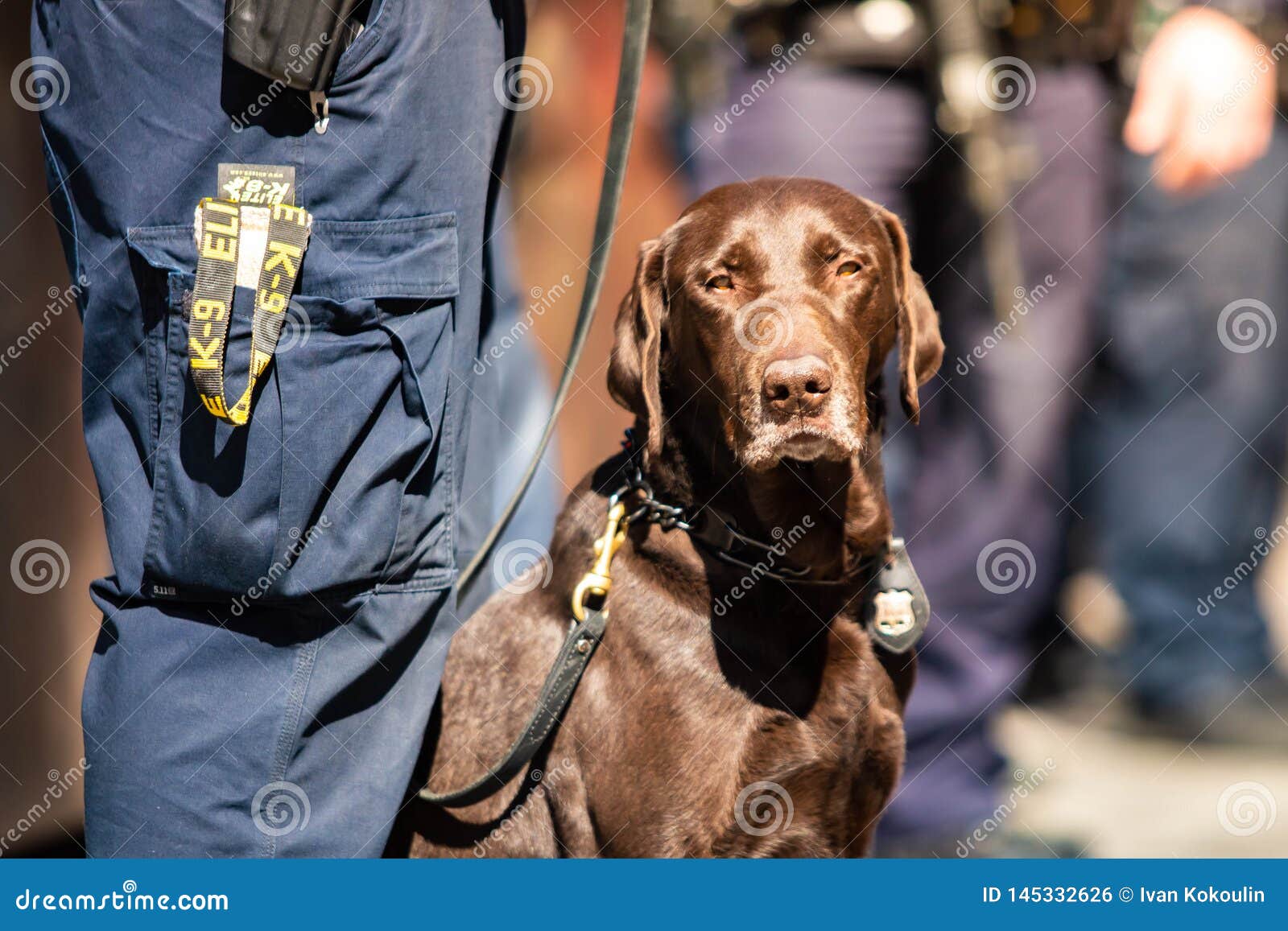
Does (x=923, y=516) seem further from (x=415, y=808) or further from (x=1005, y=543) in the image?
(x=415, y=808)

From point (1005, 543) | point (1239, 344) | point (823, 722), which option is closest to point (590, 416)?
point (1005, 543)

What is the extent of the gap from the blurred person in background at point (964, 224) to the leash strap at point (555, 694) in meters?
1.55

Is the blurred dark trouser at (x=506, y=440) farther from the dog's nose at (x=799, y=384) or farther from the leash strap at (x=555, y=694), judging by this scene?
the dog's nose at (x=799, y=384)

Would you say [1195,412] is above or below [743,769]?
above

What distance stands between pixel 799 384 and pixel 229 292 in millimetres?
958

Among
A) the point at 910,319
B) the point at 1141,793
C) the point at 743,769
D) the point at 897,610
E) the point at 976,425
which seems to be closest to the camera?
the point at 743,769

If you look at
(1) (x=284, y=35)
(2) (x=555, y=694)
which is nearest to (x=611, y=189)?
(1) (x=284, y=35)

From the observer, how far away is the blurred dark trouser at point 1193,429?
367cm

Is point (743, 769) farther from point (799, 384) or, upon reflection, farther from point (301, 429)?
point (301, 429)

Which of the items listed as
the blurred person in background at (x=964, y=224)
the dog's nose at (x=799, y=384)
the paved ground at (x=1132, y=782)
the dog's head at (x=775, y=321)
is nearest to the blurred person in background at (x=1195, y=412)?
the paved ground at (x=1132, y=782)

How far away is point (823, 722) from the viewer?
6.78ft

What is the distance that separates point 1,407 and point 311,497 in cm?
128

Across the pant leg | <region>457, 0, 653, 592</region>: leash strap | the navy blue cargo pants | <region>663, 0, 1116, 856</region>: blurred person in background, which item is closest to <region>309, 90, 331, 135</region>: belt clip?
the navy blue cargo pants

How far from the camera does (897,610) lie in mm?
2209
